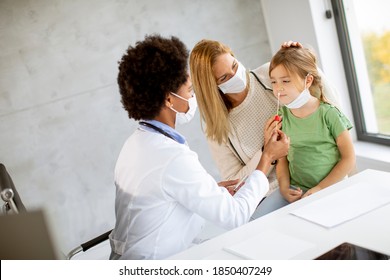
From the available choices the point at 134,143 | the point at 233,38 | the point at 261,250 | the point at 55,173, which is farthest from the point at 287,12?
the point at 261,250

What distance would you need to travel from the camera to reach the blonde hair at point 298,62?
88.0 inches

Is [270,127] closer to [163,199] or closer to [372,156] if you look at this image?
[163,199]

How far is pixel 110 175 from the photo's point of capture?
3.47 m

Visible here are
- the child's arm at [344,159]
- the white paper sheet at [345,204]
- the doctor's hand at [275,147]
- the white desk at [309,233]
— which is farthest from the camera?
the child's arm at [344,159]

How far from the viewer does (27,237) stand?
2.65ft

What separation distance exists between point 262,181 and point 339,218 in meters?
0.37

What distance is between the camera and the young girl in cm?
221

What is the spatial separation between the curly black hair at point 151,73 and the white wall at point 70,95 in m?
1.59

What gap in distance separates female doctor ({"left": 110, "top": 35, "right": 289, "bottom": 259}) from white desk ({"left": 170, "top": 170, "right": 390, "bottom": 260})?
0.40 ft

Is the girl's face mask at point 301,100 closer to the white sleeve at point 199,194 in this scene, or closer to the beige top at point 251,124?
the beige top at point 251,124

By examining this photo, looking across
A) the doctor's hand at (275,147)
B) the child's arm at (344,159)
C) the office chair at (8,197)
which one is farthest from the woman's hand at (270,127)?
the office chair at (8,197)

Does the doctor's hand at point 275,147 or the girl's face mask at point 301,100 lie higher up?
the girl's face mask at point 301,100
